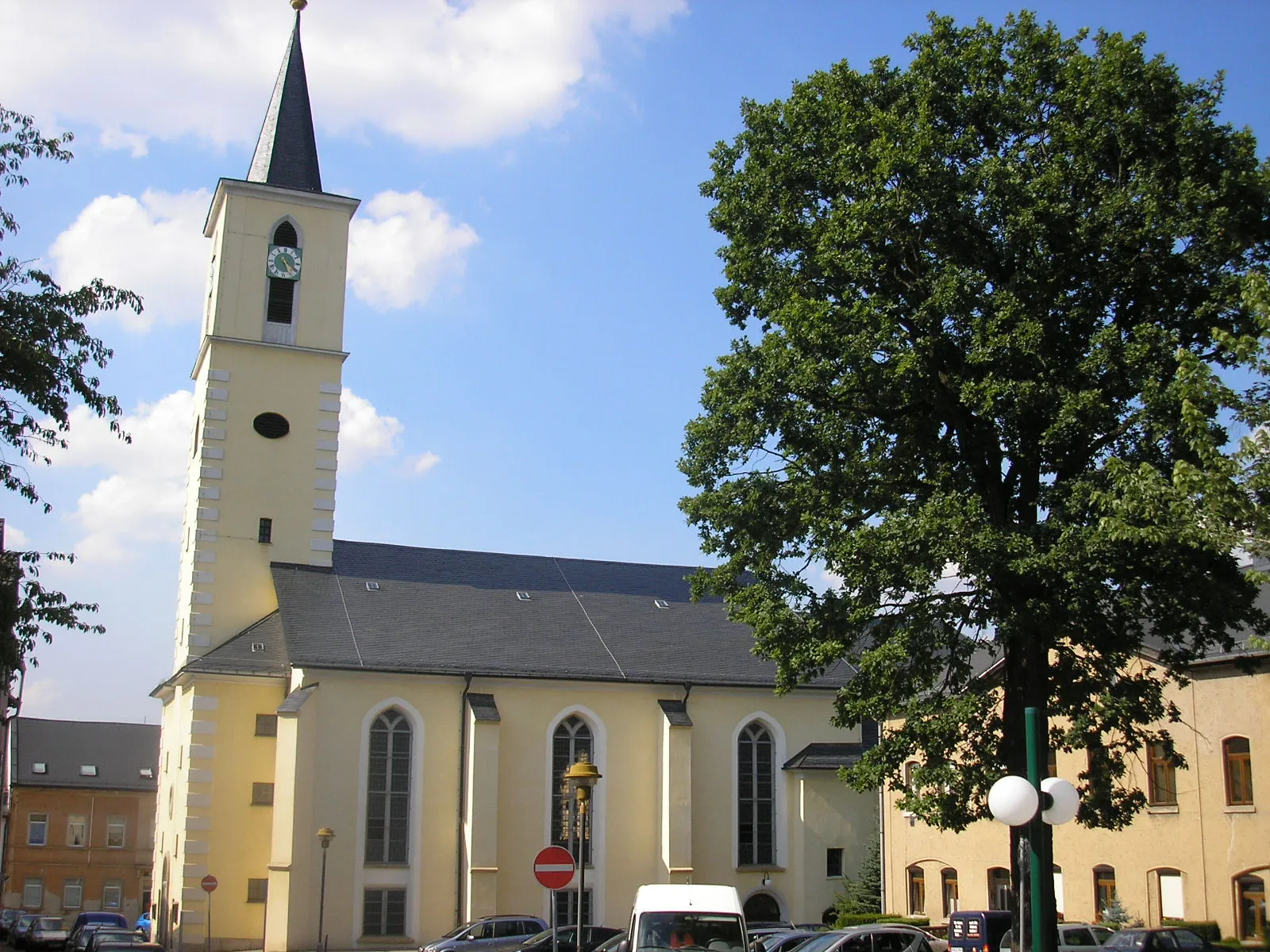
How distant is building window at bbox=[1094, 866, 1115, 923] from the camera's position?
92.3 ft

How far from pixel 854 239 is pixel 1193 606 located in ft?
22.0

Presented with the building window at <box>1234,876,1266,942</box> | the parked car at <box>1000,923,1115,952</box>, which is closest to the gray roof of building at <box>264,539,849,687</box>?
the parked car at <box>1000,923,1115,952</box>

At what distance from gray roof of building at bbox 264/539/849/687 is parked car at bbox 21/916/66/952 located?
8896 mm

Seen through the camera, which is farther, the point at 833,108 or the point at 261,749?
the point at 261,749

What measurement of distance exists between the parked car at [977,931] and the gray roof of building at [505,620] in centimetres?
1208

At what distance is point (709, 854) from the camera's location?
123 ft

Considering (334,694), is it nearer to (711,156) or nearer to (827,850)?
(827,850)

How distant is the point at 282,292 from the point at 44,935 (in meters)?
19.5

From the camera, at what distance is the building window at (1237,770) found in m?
25.7

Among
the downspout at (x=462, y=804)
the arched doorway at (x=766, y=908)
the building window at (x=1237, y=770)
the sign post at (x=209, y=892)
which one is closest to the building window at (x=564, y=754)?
the downspout at (x=462, y=804)

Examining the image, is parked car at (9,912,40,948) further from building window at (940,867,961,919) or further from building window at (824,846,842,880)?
building window at (940,867,961,919)

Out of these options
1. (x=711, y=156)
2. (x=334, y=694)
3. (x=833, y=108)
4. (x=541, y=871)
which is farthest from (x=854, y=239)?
(x=334, y=694)

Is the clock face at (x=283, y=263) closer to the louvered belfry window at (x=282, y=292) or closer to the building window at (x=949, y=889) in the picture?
the louvered belfry window at (x=282, y=292)

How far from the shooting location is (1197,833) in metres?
26.3
